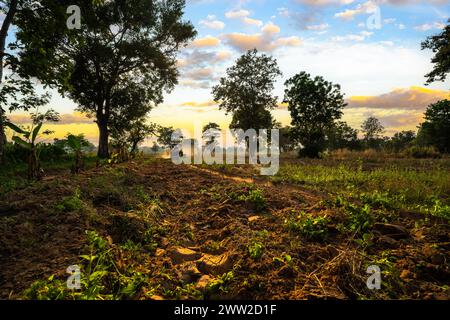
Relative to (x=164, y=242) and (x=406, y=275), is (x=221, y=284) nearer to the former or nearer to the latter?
(x=164, y=242)

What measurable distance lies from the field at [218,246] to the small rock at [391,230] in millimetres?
15

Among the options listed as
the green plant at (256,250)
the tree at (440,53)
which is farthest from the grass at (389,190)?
the tree at (440,53)

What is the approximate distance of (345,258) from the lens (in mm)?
3992

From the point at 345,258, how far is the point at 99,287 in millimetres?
3017

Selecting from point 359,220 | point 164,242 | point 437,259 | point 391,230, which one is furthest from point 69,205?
point 437,259

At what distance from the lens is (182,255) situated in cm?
456

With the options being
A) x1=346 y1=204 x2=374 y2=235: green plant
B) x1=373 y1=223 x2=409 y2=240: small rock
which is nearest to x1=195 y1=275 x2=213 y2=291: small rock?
x1=346 y1=204 x2=374 y2=235: green plant

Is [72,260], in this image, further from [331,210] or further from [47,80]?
[47,80]

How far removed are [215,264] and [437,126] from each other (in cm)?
4902

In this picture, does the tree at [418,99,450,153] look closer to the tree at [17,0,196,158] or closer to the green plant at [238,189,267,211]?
the tree at [17,0,196,158]

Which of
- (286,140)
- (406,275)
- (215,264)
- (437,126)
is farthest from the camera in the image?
(286,140)

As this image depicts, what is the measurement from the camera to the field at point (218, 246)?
137 inches

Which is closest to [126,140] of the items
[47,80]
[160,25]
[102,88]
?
[102,88]
